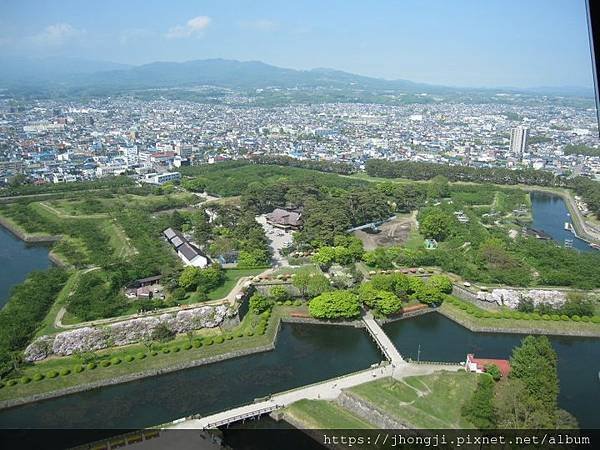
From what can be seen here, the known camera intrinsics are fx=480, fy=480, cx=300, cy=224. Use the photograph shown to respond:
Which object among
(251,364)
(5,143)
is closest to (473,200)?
(251,364)

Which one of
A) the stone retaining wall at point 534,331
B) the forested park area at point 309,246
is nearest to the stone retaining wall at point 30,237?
the forested park area at point 309,246

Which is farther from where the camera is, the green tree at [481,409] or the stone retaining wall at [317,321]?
the stone retaining wall at [317,321]

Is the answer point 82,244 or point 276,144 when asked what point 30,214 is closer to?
point 82,244

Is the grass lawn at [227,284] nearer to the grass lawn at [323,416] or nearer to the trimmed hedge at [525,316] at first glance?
the grass lawn at [323,416]

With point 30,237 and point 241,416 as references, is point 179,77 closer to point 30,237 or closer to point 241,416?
point 30,237

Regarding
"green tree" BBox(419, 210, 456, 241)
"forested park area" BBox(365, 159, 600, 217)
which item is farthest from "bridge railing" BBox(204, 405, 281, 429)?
"forested park area" BBox(365, 159, 600, 217)

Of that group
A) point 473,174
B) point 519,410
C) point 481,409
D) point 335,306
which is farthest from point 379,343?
point 473,174
